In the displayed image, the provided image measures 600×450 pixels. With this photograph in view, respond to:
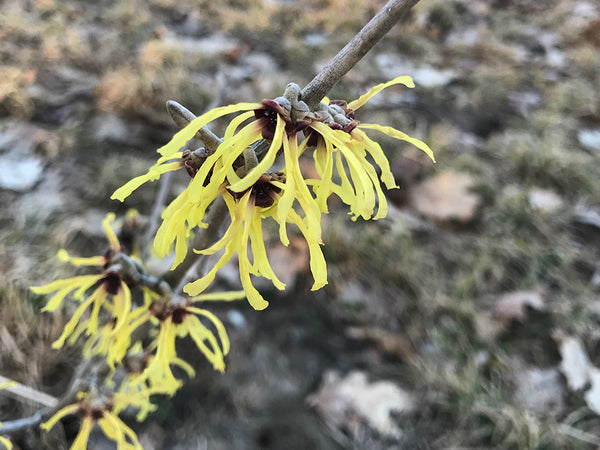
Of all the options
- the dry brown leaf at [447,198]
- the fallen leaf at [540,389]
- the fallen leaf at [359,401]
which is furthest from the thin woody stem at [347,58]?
the dry brown leaf at [447,198]

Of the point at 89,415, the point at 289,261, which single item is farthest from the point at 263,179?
the point at 289,261

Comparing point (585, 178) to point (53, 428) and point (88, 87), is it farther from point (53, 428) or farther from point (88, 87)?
point (88, 87)

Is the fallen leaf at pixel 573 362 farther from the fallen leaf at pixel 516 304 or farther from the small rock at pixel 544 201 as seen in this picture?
the small rock at pixel 544 201

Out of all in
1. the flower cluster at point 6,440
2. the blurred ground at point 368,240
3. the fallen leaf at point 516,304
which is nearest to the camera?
the flower cluster at point 6,440

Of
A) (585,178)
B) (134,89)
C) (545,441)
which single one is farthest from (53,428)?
(585,178)

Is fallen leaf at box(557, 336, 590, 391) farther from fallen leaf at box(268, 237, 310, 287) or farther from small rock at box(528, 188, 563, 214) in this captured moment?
fallen leaf at box(268, 237, 310, 287)

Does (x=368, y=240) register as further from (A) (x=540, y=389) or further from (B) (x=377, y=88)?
(B) (x=377, y=88)
